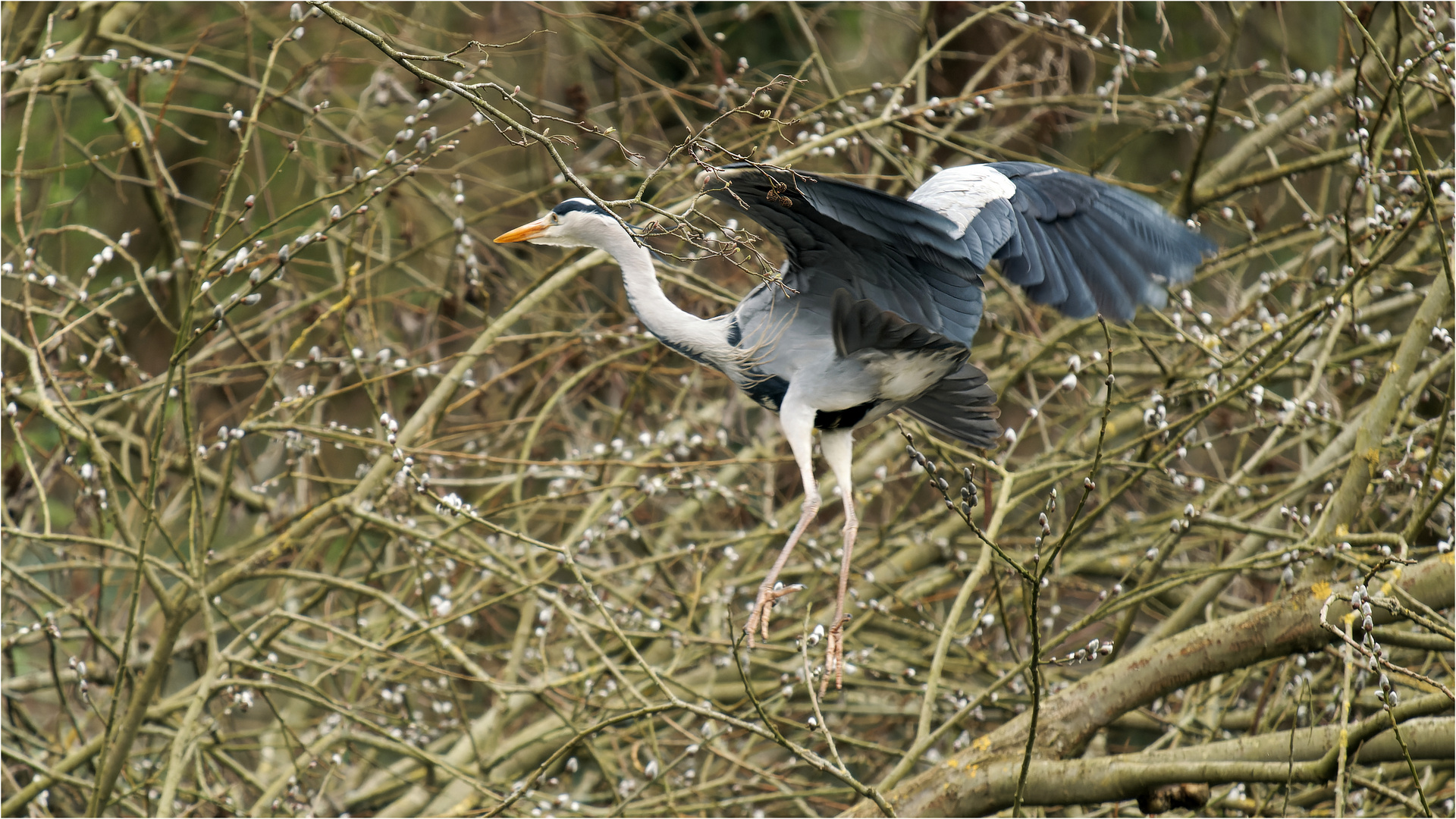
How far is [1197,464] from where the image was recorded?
6.44 m

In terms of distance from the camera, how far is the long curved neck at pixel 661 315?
8.71 ft

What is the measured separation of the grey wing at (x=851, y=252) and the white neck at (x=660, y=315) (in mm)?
76

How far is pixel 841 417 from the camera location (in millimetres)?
2793

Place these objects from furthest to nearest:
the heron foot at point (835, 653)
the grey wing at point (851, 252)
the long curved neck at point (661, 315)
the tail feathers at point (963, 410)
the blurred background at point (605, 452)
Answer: the tail feathers at point (963, 410) < the blurred background at point (605, 452) < the long curved neck at point (661, 315) < the heron foot at point (835, 653) < the grey wing at point (851, 252)

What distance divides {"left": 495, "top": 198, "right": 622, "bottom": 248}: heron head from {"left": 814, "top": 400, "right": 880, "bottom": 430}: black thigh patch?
615 mm

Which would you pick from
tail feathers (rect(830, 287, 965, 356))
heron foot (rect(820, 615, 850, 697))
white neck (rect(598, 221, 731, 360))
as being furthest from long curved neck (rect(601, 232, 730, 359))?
heron foot (rect(820, 615, 850, 697))

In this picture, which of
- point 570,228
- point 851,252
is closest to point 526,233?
point 570,228

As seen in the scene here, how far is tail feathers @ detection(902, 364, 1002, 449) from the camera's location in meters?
3.01

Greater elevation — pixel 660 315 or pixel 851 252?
pixel 851 252

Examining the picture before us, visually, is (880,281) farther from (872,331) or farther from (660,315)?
(660,315)

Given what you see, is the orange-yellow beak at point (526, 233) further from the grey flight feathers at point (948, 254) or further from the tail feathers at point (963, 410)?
the tail feathers at point (963, 410)

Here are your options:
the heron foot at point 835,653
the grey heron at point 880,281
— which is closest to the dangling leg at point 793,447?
the grey heron at point 880,281

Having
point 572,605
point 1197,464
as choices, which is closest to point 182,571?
point 572,605

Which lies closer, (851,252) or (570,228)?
(851,252)
